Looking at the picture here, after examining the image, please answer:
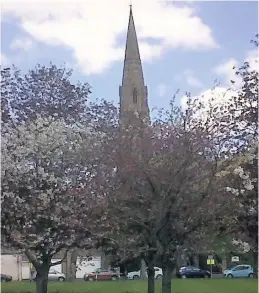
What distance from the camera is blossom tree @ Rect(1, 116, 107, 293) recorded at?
19391mm

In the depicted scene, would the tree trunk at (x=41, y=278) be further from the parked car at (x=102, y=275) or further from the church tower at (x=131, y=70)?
the church tower at (x=131, y=70)

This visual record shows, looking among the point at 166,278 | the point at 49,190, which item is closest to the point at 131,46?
the point at 49,190

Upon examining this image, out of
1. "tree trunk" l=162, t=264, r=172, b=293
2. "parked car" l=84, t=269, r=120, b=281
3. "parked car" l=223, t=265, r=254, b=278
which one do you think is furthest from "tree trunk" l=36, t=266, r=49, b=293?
"parked car" l=223, t=265, r=254, b=278

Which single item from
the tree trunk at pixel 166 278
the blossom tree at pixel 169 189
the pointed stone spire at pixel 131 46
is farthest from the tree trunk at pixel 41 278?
the pointed stone spire at pixel 131 46

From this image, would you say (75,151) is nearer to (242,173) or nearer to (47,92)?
(47,92)

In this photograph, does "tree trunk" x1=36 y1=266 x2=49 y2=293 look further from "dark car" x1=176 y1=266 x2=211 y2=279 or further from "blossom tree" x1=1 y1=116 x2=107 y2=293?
"dark car" x1=176 y1=266 x2=211 y2=279

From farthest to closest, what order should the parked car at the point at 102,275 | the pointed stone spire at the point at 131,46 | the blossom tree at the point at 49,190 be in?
the pointed stone spire at the point at 131,46
the parked car at the point at 102,275
the blossom tree at the point at 49,190

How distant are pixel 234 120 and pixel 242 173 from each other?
195 cm

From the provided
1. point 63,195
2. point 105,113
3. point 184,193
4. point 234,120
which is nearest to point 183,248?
point 184,193

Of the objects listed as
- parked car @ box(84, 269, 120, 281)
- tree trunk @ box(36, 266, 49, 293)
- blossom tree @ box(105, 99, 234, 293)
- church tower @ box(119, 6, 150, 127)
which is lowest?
parked car @ box(84, 269, 120, 281)

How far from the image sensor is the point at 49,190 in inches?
796

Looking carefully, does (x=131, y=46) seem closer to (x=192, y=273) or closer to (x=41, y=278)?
(x=192, y=273)

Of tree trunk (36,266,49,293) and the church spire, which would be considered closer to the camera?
tree trunk (36,266,49,293)

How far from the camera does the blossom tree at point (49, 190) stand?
1939cm
